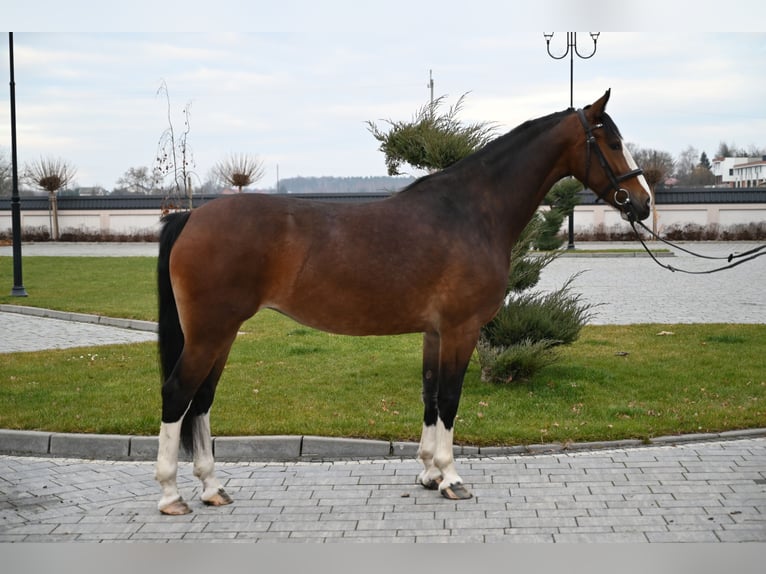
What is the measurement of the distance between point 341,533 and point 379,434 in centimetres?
204

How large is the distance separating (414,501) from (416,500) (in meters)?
0.03

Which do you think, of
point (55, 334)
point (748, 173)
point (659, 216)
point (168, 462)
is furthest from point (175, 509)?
point (748, 173)

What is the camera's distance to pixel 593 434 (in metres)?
6.81

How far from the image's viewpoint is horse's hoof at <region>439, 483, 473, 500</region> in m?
5.41

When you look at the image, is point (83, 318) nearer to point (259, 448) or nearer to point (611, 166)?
point (259, 448)

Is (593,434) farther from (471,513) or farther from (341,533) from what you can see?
(341,533)

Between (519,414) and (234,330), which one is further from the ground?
(234,330)

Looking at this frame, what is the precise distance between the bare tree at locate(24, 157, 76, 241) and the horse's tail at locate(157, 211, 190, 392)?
38.5m

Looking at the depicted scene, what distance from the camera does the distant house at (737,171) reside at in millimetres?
41312

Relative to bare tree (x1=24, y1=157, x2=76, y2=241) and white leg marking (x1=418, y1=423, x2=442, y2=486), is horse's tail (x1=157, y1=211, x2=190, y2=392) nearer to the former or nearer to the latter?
white leg marking (x1=418, y1=423, x2=442, y2=486)

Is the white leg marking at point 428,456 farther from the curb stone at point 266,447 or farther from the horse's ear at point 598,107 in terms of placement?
the horse's ear at point 598,107

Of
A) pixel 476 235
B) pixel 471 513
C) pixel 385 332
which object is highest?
pixel 476 235

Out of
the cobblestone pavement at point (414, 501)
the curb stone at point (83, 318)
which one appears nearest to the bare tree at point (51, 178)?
the curb stone at point (83, 318)

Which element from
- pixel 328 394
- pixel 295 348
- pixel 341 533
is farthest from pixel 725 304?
pixel 341 533
